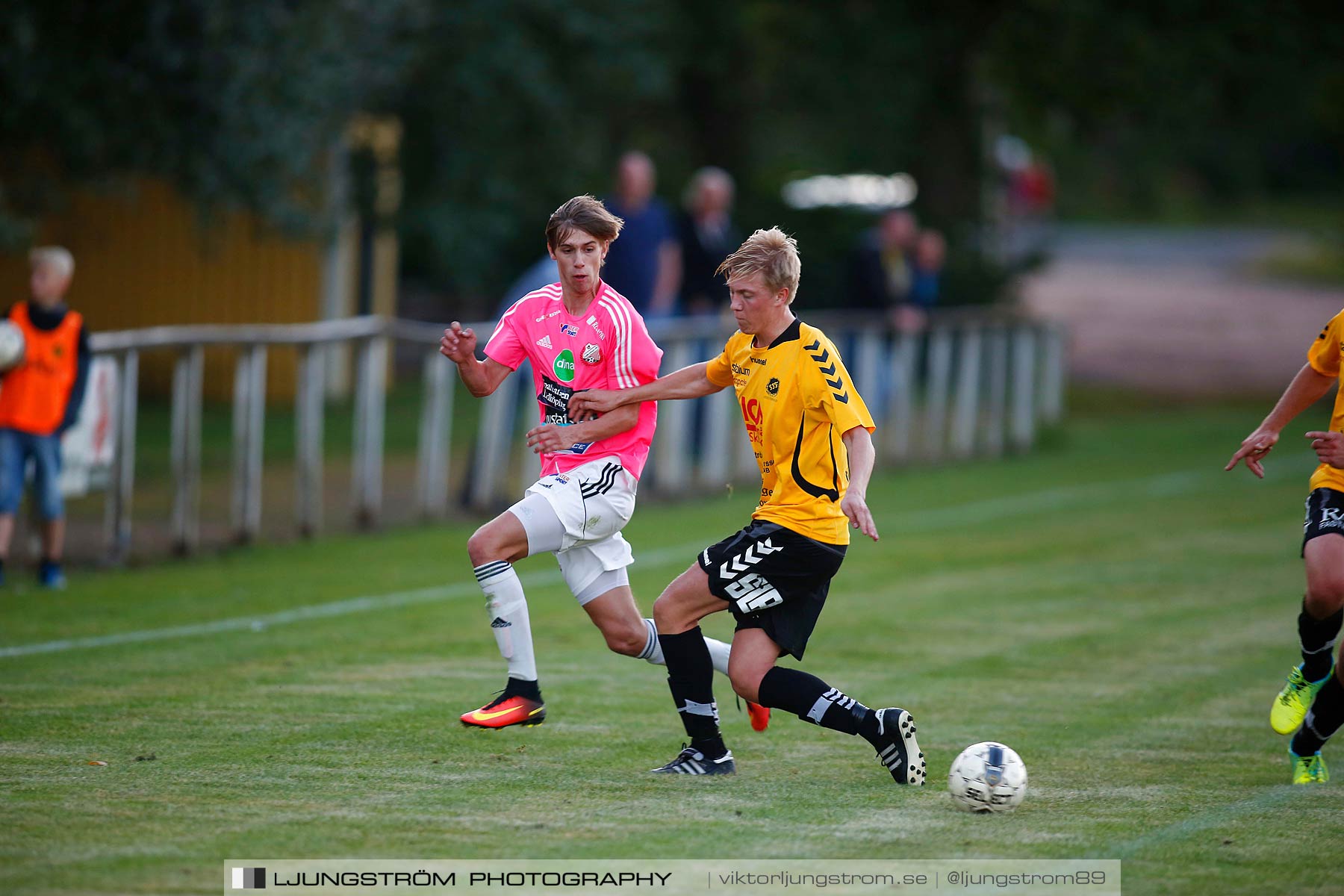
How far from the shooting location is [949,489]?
1667 cm

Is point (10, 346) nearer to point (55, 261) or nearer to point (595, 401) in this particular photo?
point (55, 261)

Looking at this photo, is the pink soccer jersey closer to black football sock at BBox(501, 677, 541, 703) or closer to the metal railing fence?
black football sock at BBox(501, 677, 541, 703)

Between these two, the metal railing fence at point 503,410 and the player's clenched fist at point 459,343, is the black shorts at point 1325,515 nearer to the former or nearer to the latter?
the player's clenched fist at point 459,343

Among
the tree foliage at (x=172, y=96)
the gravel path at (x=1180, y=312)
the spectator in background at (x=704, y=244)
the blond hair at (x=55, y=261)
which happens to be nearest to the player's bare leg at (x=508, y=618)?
the blond hair at (x=55, y=261)

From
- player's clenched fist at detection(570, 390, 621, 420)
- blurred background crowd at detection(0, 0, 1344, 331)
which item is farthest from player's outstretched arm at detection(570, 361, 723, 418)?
blurred background crowd at detection(0, 0, 1344, 331)

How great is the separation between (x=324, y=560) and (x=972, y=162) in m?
16.8

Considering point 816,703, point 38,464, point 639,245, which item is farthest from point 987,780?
point 639,245

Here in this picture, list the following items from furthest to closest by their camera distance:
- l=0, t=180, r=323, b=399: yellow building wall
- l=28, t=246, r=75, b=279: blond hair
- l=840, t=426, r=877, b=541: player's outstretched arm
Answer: l=0, t=180, r=323, b=399: yellow building wall
l=28, t=246, r=75, b=279: blond hair
l=840, t=426, r=877, b=541: player's outstretched arm

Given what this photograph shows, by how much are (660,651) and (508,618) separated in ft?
1.99

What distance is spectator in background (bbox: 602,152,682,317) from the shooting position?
14.1 m

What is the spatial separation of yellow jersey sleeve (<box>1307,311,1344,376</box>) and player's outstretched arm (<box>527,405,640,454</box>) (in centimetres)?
263

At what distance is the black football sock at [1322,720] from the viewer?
20.5ft

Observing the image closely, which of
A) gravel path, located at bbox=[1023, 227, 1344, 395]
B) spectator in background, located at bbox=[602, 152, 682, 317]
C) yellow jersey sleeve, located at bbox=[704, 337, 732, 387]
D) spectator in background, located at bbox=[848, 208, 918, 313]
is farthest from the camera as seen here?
gravel path, located at bbox=[1023, 227, 1344, 395]

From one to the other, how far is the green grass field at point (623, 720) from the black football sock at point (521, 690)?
200mm
